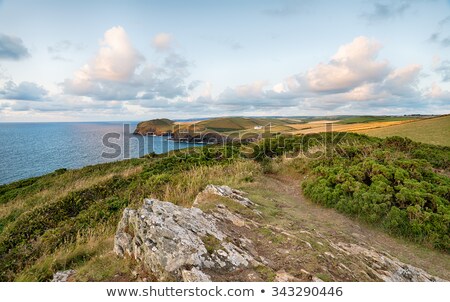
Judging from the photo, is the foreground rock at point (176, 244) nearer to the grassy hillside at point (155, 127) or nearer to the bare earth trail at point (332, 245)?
the bare earth trail at point (332, 245)

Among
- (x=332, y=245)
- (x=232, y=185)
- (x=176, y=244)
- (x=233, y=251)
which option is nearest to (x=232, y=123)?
(x=232, y=185)

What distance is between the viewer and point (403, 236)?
7.75 metres

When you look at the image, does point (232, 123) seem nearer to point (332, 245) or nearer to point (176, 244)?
point (332, 245)

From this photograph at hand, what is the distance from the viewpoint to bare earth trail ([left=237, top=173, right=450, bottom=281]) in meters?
4.74

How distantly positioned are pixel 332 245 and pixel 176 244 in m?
3.31

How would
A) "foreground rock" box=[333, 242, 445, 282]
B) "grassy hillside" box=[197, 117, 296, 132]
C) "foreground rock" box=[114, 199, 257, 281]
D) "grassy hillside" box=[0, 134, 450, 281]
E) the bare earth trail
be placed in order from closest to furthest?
"foreground rock" box=[114, 199, 257, 281] → the bare earth trail → "foreground rock" box=[333, 242, 445, 282] → "grassy hillside" box=[0, 134, 450, 281] → "grassy hillside" box=[197, 117, 296, 132]

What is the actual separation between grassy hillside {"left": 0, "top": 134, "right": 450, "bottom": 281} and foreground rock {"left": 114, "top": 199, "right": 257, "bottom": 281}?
0.51 metres

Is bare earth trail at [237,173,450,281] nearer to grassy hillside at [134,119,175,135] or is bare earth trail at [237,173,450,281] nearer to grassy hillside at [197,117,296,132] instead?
grassy hillside at [197,117,296,132]

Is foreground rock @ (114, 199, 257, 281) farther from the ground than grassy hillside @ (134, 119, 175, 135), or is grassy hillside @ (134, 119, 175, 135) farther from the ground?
grassy hillside @ (134, 119, 175, 135)

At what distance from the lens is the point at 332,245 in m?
5.62

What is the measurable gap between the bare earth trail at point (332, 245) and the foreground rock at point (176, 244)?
2.87 feet

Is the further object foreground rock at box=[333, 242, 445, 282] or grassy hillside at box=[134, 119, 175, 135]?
grassy hillside at box=[134, 119, 175, 135]

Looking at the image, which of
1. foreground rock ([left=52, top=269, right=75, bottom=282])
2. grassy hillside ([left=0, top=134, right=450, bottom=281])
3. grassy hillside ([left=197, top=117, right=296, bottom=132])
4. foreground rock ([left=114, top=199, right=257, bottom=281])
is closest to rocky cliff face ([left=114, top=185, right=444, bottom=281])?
foreground rock ([left=114, top=199, right=257, bottom=281])

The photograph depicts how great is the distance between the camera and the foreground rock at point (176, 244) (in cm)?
429
